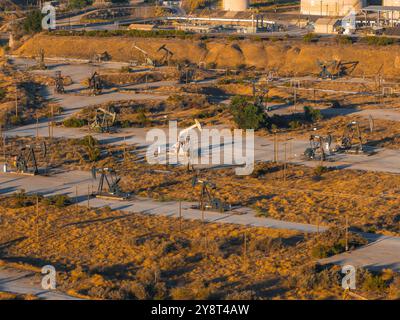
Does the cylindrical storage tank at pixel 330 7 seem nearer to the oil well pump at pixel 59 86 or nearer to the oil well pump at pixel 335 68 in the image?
the oil well pump at pixel 335 68

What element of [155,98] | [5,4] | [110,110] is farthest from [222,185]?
[5,4]

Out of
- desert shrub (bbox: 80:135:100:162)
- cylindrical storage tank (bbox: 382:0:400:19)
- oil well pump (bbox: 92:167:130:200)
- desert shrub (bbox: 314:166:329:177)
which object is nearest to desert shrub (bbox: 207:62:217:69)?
cylindrical storage tank (bbox: 382:0:400:19)

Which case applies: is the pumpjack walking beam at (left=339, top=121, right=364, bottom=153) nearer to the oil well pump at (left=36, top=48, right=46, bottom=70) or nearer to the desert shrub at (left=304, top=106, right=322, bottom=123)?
the desert shrub at (left=304, top=106, right=322, bottom=123)

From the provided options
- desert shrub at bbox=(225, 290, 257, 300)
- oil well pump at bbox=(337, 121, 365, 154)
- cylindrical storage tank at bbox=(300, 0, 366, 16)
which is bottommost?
desert shrub at bbox=(225, 290, 257, 300)

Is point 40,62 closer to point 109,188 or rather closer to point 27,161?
point 27,161

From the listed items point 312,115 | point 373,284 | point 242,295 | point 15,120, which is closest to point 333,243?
point 373,284

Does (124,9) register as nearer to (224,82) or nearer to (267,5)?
(267,5)

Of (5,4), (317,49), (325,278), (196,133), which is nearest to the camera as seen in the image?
(325,278)
